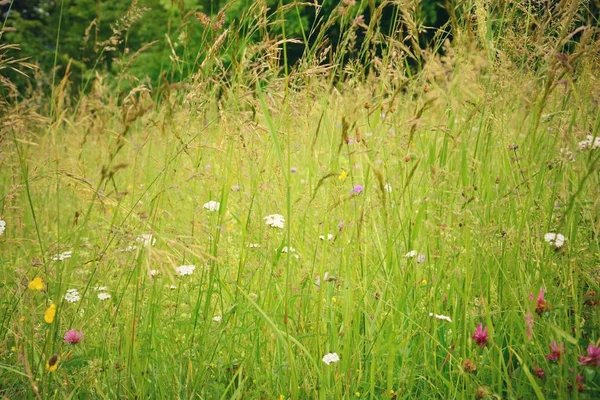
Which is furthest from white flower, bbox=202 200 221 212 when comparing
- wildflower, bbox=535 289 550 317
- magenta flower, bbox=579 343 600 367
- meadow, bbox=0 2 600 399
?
magenta flower, bbox=579 343 600 367

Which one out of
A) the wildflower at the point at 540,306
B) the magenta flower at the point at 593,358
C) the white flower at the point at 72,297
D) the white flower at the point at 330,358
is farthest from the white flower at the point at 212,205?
the magenta flower at the point at 593,358

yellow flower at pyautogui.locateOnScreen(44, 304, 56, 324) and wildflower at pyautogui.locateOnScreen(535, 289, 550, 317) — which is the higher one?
wildflower at pyautogui.locateOnScreen(535, 289, 550, 317)

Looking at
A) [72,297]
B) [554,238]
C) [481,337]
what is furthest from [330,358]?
[72,297]

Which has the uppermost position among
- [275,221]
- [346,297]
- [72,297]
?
[346,297]

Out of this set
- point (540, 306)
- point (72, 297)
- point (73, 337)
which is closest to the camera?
point (540, 306)

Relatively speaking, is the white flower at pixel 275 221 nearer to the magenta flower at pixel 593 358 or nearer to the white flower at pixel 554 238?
the white flower at pixel 554 238

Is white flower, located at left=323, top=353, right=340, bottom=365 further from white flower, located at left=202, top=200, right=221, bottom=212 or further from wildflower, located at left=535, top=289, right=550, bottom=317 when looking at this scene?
white flower, located at left=202, top=200, right=221, bottom=212

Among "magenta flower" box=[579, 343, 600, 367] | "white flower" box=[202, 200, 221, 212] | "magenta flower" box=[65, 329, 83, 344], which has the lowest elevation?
"magenta flower" box=[65, 329, 83, 344]

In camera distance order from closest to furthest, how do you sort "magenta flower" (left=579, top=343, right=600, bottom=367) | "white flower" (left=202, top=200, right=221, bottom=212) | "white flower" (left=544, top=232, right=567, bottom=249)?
"magenta flower" (left=579, top=343, right=600, bottom=367) < "white flower" (left=544, top=232, right=567, bottom=249) < "white flower" (left=202, top=200, right=221, bottom=212)

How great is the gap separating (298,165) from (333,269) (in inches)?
55.7

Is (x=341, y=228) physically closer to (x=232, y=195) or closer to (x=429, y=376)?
(x=429, y=376)

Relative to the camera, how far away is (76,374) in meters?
1.39

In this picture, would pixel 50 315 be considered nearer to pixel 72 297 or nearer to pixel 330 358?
pixel 72 297

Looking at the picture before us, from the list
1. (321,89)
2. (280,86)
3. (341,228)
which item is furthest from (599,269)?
(321,89)
